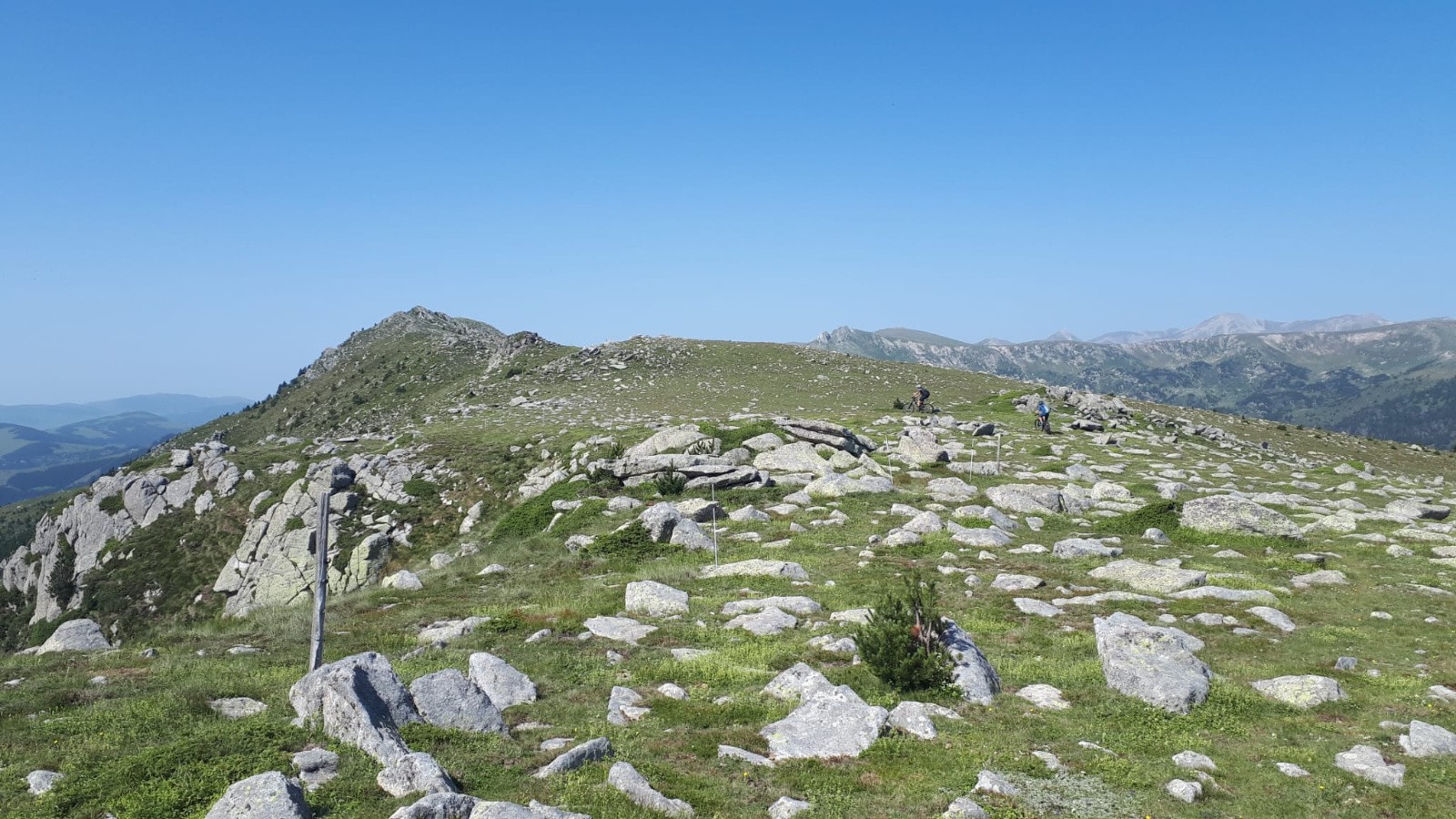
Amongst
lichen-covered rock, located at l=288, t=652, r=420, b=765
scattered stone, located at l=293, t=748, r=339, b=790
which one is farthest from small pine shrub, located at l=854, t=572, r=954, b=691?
scattered stone, located at l=293, t=748, r=339, b=790

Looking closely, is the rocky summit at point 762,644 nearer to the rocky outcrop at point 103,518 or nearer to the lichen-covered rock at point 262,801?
the lichen-covered rock at point 262,801

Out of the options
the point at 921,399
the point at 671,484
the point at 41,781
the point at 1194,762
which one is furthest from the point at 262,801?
the point at 921,399

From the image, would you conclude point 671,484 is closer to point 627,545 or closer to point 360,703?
point 627,545

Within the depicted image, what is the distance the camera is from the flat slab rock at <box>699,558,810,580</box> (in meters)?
20.7

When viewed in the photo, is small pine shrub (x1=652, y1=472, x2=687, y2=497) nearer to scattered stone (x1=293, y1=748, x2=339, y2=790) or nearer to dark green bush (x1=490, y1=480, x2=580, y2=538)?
dark green bush (x1=490, y1=480, x2=580, y2=538)

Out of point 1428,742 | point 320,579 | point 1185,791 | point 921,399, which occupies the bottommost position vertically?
point 1428,742

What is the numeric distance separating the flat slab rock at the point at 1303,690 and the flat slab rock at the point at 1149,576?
20.6ft

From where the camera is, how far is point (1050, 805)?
9203 mm

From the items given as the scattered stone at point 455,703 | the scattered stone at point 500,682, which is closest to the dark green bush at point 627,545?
the scattered stone at point 500,682

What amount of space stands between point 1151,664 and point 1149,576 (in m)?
7.77

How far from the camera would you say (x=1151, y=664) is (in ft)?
42.7

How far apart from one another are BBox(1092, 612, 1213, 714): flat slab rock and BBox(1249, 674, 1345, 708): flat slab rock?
93 cm

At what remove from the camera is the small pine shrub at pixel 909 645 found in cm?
1285

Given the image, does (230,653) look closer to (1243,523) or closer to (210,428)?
(1243,523)
